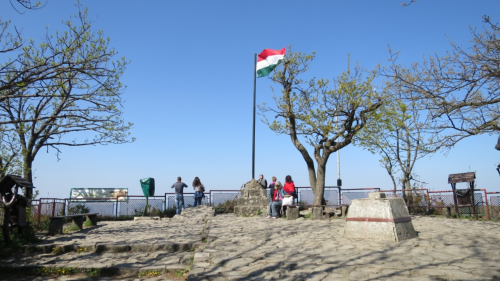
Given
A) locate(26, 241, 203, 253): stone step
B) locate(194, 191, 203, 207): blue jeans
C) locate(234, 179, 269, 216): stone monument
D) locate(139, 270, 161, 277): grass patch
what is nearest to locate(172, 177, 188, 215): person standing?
locate(194, 191, 203, 207): blue jeans

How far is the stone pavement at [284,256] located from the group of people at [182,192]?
7540 mm

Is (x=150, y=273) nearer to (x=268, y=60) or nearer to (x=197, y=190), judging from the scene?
(x=197, y=190)

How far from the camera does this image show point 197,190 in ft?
59.5

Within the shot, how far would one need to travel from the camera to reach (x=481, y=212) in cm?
1434

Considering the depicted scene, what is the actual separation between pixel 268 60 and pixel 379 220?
43.7 ft

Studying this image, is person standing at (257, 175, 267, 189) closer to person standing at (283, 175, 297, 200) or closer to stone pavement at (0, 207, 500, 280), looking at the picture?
person standing at (283, 175, 297, 200)

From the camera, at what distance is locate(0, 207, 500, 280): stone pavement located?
18.4 feet

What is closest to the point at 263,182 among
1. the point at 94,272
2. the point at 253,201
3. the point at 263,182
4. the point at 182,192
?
the point at 263,182

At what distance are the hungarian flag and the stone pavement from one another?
11.4 meters

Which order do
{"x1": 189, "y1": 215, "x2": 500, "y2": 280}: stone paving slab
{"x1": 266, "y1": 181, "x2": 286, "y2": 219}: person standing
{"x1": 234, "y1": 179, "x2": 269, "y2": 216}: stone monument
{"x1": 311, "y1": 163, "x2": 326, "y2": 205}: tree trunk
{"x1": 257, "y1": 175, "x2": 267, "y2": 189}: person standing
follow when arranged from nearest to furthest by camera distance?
{"x1": 189, "y1": 215, "x2": 500, "y2": 280}: stone paving slab, {"x1": 266, "y1": 181, "x2": 286, "y2": 219}: person standing, {"x1": 234, "y1": 179, "x2": 269, "y2": 216}: stone monument, {"x1": 311, "y1": 163, "x2": 326, "y2": 205}: tree trunk, {"x1": 257, "y1": 175, "x2": 267, "y2": 189}: person standing

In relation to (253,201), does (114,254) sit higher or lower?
lower

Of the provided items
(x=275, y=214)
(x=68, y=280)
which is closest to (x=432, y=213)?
(x=275, y=214)

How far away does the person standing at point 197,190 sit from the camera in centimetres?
1814

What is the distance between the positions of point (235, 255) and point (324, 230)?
12.6 ft
